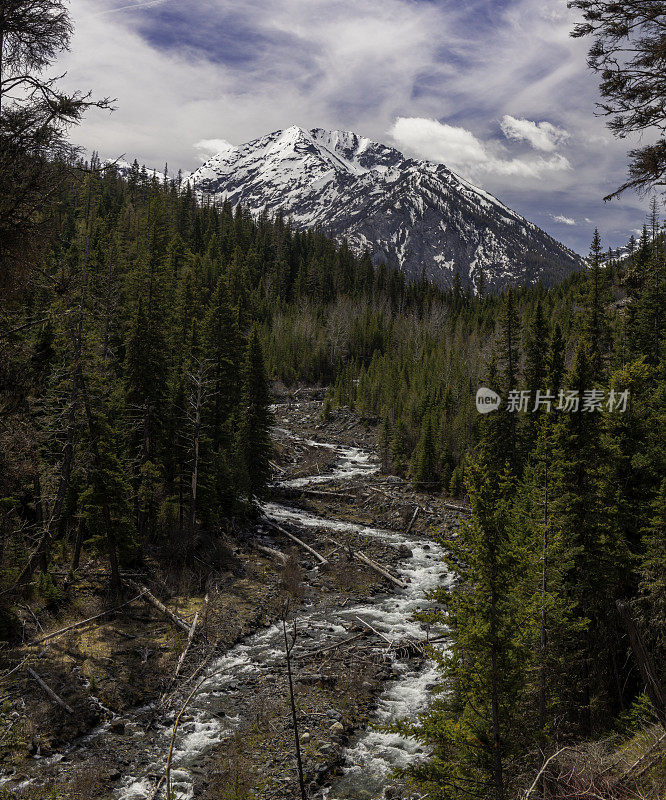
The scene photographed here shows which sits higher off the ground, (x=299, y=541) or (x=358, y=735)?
(x=299, y=541)

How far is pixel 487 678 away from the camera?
348 inches

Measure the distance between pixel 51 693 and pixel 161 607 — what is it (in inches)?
250

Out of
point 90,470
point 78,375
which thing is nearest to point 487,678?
point 90,470

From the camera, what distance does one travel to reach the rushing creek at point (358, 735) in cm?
1252

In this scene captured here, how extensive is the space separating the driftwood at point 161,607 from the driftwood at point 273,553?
318 inches

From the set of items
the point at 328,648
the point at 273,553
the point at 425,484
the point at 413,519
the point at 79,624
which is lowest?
the point at 328,648

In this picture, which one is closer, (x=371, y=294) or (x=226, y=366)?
(x=226, y=366)

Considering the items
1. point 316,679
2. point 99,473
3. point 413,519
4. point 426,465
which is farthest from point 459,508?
point 99,473

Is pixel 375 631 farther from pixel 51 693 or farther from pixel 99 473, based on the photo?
pixel 99 473

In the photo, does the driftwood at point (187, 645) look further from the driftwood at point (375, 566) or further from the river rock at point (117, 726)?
the driftwood at point (375, 566)

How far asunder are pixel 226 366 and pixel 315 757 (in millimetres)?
27308

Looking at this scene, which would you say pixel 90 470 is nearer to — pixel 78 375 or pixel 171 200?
pixel 78 375

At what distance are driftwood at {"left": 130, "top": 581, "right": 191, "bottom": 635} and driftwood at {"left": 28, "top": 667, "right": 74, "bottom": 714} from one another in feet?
17.3

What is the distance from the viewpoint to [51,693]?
1423 cm
